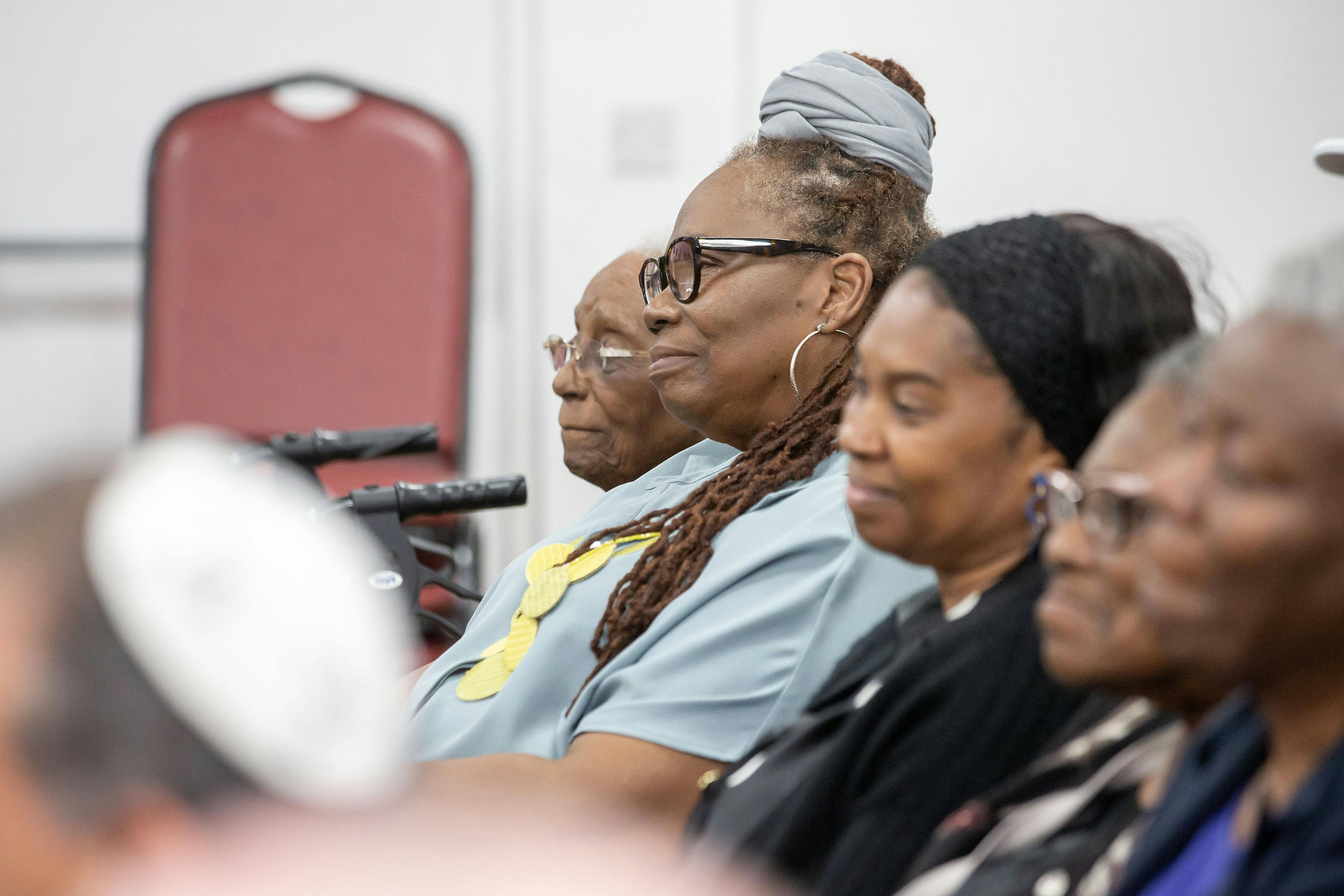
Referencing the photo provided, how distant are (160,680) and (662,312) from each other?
1.25 metres

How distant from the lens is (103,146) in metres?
3.83

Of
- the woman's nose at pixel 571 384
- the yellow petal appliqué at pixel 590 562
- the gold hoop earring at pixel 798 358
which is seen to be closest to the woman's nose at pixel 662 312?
the gold hoop earring at pixel 798 358

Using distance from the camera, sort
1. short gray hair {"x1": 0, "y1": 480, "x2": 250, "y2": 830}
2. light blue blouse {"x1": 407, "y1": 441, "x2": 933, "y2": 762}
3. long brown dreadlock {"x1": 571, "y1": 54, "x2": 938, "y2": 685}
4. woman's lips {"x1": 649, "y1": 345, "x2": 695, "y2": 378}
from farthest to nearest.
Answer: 1. woman's lips {"x1": 649, "y1": 345, "x2": 695, "y2": 378}
2. long brown dreadlock {"x1": 571, "y1": 54, "x2": 938, "y2": 685}
3. light blue blouse {"x1": 407, "y1": 441, "x2": 933, "y2": 762}
4. short gray hair {"x1": 0, "y1": 480, "x2": 250, "y2": 830}

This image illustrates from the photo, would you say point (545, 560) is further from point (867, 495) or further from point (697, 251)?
point (867, 495)

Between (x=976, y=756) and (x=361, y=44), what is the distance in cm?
335

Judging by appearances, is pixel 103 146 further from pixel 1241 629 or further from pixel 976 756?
pixel 1241 629

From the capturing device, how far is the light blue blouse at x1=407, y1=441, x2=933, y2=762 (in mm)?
1302

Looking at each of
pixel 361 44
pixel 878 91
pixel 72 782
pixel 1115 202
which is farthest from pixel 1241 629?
pixel 361 44

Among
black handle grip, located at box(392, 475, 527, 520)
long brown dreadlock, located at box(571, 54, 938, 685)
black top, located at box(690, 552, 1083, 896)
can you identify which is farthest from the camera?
black handle grip, located at box(392, 475, 527, 520)

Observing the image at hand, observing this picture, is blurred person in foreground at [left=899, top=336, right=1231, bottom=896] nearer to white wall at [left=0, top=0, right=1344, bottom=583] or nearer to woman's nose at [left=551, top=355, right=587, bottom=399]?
woman's nose at [left=551, top=355, right=587, bottom=399]

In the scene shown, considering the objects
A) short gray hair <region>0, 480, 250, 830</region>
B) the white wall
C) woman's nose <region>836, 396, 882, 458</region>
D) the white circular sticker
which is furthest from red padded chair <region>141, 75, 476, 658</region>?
short gray hair <region>0, 480, 250, 830</region>

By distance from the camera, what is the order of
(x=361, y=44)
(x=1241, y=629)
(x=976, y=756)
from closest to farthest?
(x=1241, y=629)
(x=976, y=756)
(x=361, y=44)

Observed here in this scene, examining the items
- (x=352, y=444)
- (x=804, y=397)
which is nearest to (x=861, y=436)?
(x=804, y=397)

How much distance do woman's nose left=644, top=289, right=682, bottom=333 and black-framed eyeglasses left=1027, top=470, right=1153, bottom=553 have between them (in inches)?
36.3
